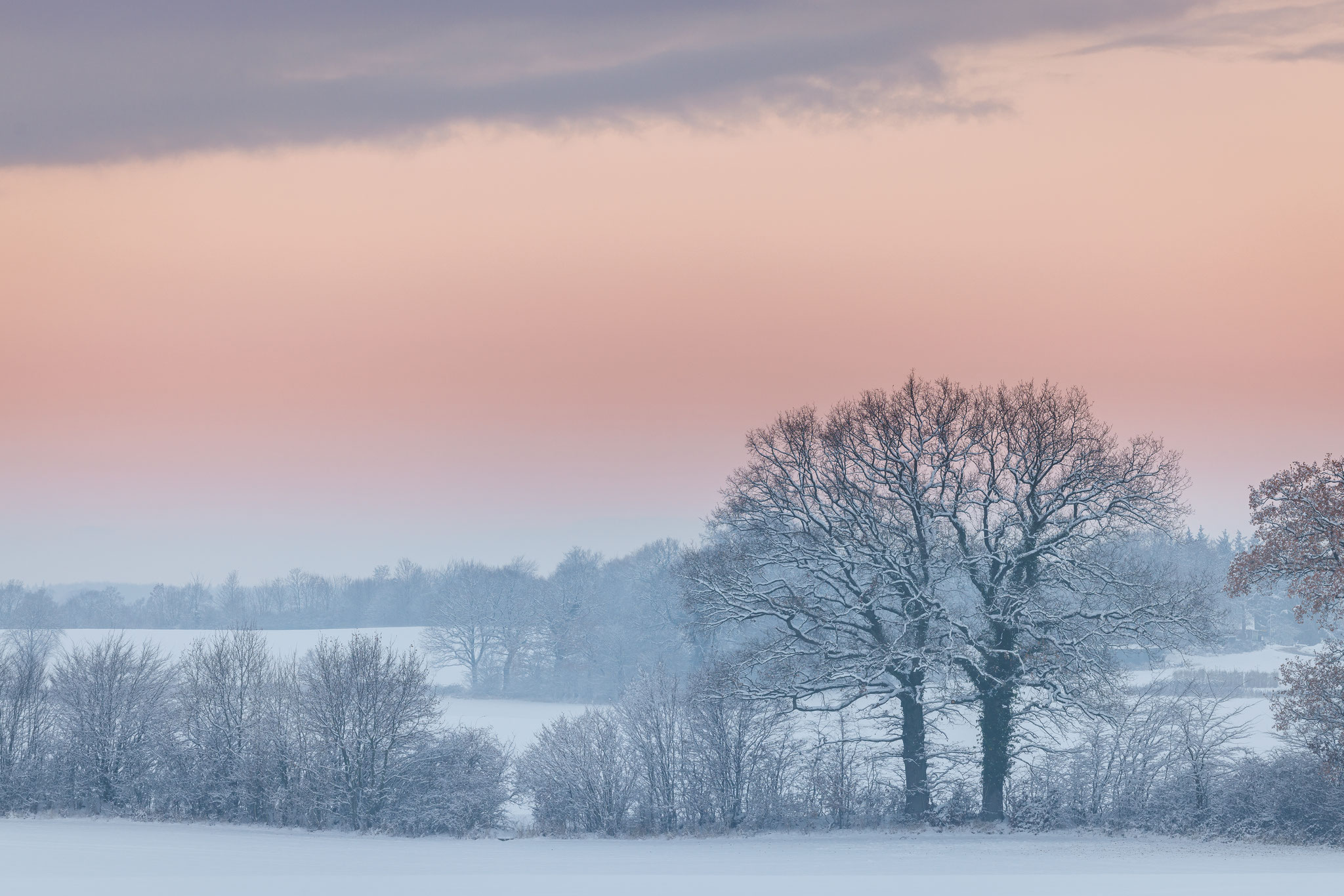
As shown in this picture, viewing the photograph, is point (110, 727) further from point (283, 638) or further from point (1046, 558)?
point (283, 638)

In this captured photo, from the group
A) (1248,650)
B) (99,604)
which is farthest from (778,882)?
(99,604)

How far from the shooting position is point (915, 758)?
1185 inches

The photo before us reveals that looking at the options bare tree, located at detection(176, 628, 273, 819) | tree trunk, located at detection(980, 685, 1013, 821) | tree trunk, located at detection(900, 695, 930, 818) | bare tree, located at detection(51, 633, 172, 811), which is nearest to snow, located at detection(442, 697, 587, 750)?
bare tree, located at detection(176, 628, 273, 819)

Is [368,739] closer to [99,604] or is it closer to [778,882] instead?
[778,882]

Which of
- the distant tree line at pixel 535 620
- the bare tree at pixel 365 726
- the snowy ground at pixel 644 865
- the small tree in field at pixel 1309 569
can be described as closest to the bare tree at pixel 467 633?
the distant tree line at pixel 535 620

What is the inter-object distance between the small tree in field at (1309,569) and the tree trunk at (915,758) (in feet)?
28.8

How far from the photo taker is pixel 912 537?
29969mm

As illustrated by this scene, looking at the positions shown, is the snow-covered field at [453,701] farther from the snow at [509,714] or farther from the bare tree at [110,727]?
the bare tree at [110,727]

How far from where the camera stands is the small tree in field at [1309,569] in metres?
25.0

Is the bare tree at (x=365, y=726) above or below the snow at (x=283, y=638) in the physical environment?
below

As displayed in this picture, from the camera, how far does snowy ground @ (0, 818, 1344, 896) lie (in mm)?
20422

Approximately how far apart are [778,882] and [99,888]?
13145mm

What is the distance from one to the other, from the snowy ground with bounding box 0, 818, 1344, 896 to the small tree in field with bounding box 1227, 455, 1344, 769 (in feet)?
9.67

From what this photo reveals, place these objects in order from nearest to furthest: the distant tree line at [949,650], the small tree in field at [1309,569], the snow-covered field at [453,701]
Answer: the small tree in field at [1309,569]
the distant tree line at [949,650]
the snow-covered field at [453,701]
